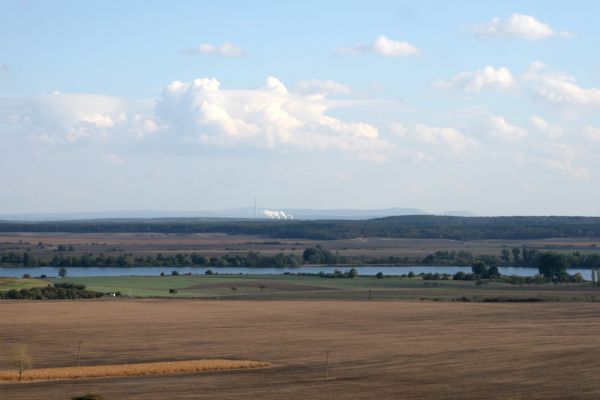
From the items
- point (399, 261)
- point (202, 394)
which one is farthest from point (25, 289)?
point (399, 261)

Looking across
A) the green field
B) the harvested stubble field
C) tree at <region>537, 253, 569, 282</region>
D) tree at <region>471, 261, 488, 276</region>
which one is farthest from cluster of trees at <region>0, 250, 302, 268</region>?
the harvested stubble field

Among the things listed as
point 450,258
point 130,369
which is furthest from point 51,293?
point 450,258

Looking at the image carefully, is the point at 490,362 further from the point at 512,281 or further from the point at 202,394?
the point at 512,281

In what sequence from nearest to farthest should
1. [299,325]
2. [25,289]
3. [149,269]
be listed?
[299,325] < [25,289] < [149,269]

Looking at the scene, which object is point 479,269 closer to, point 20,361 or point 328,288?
point 328,288

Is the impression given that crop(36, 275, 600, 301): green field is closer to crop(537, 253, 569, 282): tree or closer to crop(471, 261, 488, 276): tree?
crop(471, 261, 488, 276): tree
